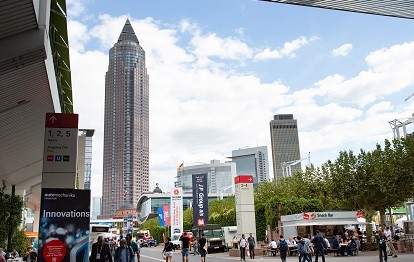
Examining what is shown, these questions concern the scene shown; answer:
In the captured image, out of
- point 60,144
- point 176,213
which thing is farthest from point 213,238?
point 60,144

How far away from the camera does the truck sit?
41.6 m

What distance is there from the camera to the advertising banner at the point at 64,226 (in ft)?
37.0

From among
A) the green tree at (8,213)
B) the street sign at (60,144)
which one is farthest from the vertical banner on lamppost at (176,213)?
the street sign at (60,144)

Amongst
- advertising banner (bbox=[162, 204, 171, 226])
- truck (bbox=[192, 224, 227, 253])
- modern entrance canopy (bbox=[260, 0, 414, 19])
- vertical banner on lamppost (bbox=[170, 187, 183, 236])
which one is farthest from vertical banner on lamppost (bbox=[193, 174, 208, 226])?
modern entrance canopy (bbox=[260, 0, 414, 19])

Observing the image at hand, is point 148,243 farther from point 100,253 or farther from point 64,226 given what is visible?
point 64,226

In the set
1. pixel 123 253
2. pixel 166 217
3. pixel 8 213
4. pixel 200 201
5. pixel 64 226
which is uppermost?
pixel 200 201

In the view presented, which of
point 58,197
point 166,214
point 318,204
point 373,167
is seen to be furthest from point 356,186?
point 166,214

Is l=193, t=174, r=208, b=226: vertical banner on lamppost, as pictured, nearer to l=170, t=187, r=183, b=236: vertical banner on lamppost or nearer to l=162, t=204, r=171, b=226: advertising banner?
l=170, t=187, r=183, b=236: vertical banner on lamppost

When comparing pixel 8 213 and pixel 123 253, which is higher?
pixel 8 213

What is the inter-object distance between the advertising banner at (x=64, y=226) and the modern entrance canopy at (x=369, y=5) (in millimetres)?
11314

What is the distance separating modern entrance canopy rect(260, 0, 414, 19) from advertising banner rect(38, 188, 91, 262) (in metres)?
11.3

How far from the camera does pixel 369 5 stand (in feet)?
62.0

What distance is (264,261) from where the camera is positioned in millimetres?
25812

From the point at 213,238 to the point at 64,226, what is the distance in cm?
3158
